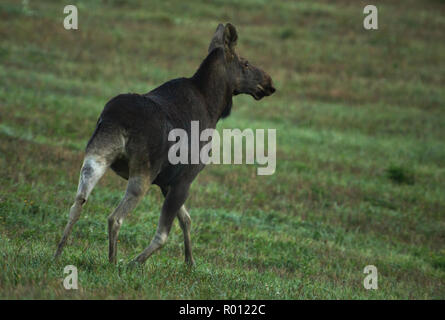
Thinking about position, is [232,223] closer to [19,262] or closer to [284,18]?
[19,262]

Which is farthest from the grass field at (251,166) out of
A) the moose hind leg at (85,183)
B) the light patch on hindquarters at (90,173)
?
the light patch on hindquarters at (90,173)

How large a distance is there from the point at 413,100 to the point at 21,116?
17236 mm

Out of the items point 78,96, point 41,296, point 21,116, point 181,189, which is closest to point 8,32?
point 78,96

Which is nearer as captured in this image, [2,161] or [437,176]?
[2,161]

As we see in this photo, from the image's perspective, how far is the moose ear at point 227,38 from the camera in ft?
29.5

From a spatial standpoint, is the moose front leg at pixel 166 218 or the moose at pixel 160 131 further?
the moose front leg at pixel 166 218

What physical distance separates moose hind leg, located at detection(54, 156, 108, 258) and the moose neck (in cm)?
253

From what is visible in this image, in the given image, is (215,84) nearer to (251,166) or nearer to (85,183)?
(85,183)

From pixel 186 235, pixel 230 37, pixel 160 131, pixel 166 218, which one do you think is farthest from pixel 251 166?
pixel 160 131

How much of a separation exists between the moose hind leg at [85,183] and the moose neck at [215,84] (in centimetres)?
253

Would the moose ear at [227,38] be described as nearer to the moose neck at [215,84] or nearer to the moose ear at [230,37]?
the moose ear at [230,37]

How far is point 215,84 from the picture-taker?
29.0ft

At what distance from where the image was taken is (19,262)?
6.67 m

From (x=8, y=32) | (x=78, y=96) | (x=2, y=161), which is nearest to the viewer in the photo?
(x=2, y=161)
